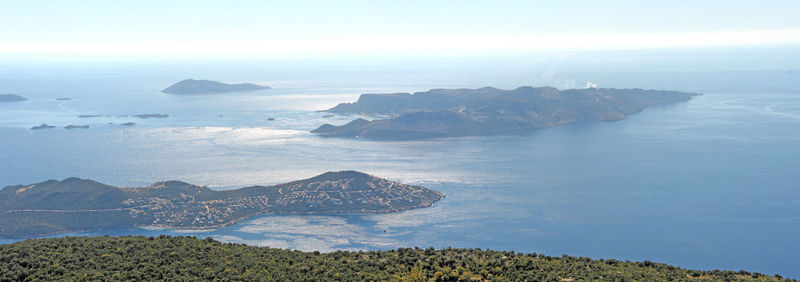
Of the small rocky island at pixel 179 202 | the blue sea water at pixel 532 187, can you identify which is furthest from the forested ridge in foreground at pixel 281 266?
the small rocky island at pixel 179 202

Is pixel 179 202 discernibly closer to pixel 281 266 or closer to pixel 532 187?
pixel 281 266

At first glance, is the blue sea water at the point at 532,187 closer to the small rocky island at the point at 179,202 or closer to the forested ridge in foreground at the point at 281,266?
the small rocky island at the point at 179,202

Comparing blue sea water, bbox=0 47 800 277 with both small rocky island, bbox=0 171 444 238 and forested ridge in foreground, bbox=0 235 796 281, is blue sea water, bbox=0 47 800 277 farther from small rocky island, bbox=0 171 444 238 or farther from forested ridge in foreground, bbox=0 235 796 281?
forested ridge in foreground, bbox=0 235 796 281

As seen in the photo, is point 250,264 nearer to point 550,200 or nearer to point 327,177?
point 327,177

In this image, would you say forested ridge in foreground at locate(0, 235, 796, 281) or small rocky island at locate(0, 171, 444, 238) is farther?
small rocky island at locate(0, 171, 444, 238)

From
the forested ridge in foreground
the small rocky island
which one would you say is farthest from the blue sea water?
the forested ridge in foreground

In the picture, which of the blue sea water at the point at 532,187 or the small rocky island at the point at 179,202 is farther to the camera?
the small rocky island at the point at 179,202

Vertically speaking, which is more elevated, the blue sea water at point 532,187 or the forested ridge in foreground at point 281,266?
the forested ridge in foreground at point 281,266
